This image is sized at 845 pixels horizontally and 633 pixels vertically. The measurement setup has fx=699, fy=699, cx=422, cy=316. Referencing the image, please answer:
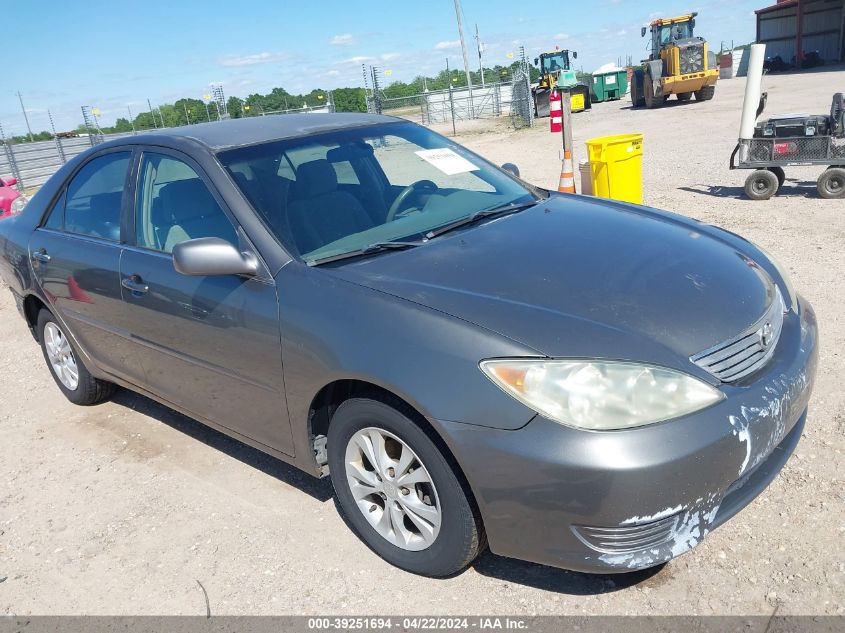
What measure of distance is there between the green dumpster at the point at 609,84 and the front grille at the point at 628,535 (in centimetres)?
3700

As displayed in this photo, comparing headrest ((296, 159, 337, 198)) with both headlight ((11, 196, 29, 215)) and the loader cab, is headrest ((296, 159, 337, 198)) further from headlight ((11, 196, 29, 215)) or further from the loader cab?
the loader cab

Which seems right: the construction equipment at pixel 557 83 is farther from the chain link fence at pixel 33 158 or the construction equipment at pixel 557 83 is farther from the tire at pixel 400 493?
the tire at pixel 400 493

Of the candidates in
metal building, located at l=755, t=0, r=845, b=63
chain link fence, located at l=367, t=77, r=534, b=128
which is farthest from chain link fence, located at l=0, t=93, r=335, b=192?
metal building, located at l=755, t=0, r=845, b=63

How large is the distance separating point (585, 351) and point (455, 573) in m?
0.98

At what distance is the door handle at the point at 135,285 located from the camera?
11.1 ft

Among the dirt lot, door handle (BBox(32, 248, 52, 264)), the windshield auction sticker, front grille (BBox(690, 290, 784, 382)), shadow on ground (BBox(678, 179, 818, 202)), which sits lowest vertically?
shadow on ground (BBox(678, 179, 818, 202))

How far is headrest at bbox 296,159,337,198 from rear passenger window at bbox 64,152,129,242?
3.53 feet

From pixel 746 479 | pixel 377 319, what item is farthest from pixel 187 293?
pixel 746 479

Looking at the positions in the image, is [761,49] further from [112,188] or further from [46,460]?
[46,460]

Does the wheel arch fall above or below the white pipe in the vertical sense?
below

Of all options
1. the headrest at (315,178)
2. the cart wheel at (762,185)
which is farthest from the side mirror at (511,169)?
the cart wheel at (762,185)

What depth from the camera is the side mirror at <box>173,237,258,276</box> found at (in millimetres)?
2742

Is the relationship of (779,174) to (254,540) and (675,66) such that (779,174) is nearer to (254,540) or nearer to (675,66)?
(254,540)

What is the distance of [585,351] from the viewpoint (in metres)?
2.19
